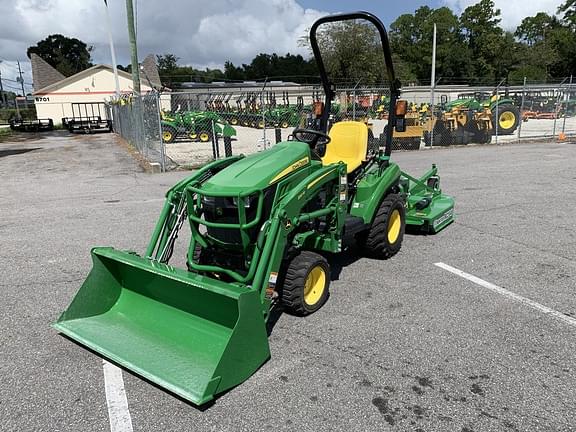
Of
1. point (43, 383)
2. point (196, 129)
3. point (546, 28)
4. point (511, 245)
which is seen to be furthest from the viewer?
point (546, 28)

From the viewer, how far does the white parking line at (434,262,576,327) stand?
364 centimetres

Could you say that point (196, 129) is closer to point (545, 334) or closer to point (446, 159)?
point (446, 159)

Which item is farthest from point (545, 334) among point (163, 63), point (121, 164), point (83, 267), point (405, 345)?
point (163, 63)

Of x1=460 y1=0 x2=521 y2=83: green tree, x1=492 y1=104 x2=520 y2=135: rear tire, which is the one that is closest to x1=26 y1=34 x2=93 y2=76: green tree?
x1=460 y1=0 x2=521 y2=83: green tree

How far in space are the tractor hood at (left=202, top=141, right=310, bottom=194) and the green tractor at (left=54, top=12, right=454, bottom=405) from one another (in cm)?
1

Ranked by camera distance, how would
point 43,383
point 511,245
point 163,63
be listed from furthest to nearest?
point 163,63 < point 511,245 < point 43,383

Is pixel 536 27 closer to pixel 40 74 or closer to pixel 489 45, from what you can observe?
pixel 489 45

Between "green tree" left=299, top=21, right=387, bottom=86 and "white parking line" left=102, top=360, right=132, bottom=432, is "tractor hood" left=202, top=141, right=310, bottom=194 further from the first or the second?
"green tree" left=299, top=21, right=387, bottom=86

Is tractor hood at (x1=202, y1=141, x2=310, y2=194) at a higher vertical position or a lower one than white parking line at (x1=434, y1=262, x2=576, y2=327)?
higher

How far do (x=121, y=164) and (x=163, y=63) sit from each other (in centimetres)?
9601

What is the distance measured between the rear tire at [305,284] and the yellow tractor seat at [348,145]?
57.8 inches

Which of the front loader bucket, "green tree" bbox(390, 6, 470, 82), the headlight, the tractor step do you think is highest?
"green tree" bbox(390, 6, 470, 82)

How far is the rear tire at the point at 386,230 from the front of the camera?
4719mm

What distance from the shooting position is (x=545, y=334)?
3391 mm
